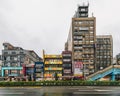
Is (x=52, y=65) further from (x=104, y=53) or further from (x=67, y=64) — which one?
(x=104, y=53)

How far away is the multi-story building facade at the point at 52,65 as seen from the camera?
3536 inches

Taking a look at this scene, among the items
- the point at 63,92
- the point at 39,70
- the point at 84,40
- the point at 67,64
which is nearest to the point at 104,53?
the point at 84,40

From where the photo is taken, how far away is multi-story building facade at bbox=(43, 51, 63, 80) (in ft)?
295

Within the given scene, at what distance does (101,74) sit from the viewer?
200 feet

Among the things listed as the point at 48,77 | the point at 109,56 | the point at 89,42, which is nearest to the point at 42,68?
the point at 48,77

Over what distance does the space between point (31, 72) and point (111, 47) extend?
2777 inches

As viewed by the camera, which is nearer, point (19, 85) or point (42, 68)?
point (19, 85)

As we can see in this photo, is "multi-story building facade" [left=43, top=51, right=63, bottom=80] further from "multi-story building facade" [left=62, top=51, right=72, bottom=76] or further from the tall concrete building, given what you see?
the tall concrete building

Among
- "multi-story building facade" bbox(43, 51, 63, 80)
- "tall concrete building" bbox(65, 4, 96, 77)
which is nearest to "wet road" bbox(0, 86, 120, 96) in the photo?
"multi-story building facade" bbox(43, 51, 63, 80)

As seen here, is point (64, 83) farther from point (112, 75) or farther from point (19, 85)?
point (112, 75)

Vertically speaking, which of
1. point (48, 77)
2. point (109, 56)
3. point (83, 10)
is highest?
point (83, 10)

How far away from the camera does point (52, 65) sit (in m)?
90.2

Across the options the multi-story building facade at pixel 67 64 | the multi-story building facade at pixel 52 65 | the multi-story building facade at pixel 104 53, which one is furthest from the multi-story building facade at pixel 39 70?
the multi-story building facade at pixel 104 53

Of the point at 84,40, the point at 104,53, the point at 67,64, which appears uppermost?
the point at 84,40
